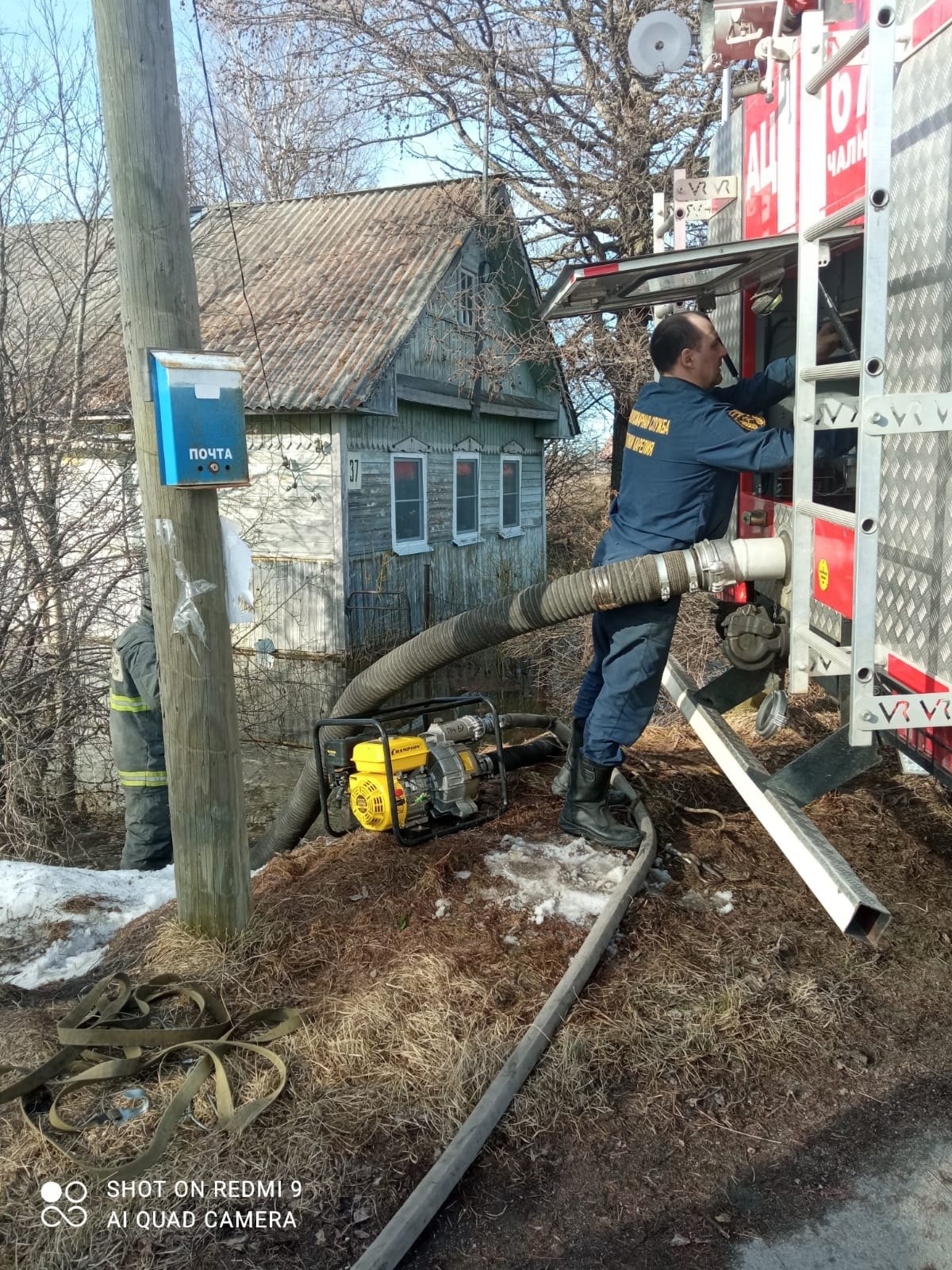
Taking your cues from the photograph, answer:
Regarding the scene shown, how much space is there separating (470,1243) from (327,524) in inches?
460

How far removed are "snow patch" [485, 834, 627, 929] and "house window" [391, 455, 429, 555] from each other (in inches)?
428

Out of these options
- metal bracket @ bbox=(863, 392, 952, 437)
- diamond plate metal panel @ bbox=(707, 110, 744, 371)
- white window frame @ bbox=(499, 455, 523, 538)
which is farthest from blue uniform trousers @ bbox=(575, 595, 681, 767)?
white window frame @ bbox=(499, 455, 523, 538)

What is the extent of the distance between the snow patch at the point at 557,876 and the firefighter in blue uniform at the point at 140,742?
2.28m

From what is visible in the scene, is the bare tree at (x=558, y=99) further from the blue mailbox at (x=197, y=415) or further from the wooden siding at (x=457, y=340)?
the blue mailbox at (x=197, y=415)

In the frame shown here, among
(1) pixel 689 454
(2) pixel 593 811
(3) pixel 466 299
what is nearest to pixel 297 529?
(3) pixel 466 299

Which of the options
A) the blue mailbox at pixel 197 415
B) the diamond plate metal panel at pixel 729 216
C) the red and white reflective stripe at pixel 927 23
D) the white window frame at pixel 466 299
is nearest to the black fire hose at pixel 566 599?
the blue mailbox at pixel 197 415

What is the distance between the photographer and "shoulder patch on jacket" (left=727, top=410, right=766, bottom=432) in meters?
3.70

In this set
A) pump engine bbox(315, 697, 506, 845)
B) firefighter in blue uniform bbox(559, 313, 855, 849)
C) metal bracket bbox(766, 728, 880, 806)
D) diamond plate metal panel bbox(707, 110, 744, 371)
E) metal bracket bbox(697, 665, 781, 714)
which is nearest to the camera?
metal bracket bbox(766, 728, 880, 806)

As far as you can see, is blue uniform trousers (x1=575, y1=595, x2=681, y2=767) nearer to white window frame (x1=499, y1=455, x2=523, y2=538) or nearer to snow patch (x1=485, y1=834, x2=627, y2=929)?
snow patch (x1=485, y1=834, x2=627, y2=929)

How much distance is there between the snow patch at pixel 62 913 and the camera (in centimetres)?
407

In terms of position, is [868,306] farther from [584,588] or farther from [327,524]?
[327,524]

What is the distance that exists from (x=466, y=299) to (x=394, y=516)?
4323 mm

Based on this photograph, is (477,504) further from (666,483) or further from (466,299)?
(666,483)

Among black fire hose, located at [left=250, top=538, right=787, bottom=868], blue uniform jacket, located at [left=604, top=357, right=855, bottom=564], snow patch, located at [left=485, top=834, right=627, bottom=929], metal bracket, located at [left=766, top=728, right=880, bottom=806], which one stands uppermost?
blue uniform jacket, located at [left=604, top=357, right=855, bottom=564]
